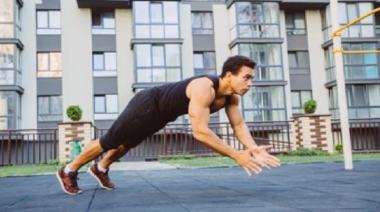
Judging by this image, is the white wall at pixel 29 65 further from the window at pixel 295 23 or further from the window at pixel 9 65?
the window at pixel 295 23

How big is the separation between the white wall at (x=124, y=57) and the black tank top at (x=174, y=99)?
16425 millimetres

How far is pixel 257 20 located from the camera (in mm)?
21141

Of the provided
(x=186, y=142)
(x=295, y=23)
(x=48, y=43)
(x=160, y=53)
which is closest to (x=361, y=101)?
(x=295, y=23)

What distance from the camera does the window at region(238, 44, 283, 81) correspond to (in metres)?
20.7

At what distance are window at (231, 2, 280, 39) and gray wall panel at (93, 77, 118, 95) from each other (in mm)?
6716

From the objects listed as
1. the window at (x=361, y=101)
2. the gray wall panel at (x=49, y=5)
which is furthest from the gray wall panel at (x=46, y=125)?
the window at (x=361, y=101)

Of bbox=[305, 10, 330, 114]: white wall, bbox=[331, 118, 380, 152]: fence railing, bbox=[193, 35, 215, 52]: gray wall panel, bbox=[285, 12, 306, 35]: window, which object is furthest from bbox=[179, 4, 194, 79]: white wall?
bbox=[331, 118, 380, 152]: fence railing

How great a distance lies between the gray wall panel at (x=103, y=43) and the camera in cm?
2012

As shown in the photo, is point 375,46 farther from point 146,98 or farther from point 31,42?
point 146,98

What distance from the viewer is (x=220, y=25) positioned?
21391 millimetres

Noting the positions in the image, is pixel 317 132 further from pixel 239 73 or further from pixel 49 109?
pixel 49 109

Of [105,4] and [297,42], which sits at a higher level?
[105,4]

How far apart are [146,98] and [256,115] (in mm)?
16991

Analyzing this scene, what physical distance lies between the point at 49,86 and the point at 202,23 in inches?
336
